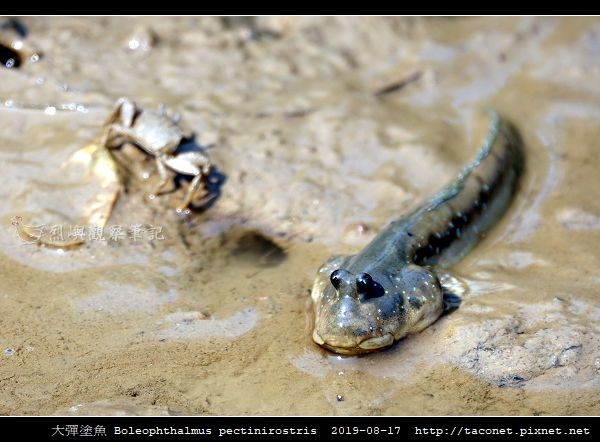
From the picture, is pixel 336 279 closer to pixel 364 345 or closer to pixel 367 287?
pixel 367 287

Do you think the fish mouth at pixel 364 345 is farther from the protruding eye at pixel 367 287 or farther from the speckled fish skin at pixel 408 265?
the protruding eye at pixel 367 287

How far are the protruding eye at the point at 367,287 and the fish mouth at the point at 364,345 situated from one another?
7.6 inches

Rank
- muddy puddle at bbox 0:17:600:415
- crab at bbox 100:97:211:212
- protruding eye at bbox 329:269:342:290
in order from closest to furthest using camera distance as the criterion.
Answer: muddy puddle at bbox 0:17:600:415 → protruding eye at bbox 329:269:342:290 → crab at bbox 100:97:211:212

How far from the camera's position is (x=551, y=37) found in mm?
6000

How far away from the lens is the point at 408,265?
3.53m

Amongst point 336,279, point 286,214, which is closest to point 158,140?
point 286,214

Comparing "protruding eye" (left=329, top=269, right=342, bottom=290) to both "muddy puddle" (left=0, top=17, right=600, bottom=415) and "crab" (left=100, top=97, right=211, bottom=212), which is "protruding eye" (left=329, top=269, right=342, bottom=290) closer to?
"muddy puddle" (left=0, top=17, right=600, bottom=415)

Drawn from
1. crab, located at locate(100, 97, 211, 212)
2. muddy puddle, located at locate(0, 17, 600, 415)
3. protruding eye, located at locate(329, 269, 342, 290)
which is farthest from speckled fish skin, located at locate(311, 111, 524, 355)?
crab, located at locate(100, 97, 211, 212)

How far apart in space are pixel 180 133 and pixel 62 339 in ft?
5.36

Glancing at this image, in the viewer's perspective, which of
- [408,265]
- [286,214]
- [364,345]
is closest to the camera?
[364,345]

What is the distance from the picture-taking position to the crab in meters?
4.32

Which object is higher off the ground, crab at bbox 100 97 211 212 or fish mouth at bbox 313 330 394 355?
crab at bbox 100 97 211 212

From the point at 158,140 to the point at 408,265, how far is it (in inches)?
70.7

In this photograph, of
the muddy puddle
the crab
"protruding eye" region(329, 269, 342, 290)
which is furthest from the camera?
the crab
